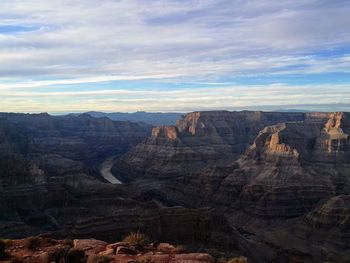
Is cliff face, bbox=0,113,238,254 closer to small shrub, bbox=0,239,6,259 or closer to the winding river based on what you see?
the winding river

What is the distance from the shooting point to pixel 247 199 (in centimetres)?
8550

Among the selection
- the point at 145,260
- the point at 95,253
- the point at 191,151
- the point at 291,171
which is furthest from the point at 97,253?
the point at 191,151

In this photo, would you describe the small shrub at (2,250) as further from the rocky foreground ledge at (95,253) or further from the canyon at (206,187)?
the canyon at (206,187)

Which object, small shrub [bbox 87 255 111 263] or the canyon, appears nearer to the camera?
small shrub [bbox 87 255 111 263]

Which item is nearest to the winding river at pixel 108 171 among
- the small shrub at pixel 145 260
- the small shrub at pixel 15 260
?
the small shrub at pixel 15 260

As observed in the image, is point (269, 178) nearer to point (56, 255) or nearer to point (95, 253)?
point (95, 253)

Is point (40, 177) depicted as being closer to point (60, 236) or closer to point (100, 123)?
point (60, 236)

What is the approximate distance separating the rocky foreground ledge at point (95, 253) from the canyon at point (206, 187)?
961 inches

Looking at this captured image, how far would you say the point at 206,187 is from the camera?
9462 cm

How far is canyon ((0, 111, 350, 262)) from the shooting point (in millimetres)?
55031

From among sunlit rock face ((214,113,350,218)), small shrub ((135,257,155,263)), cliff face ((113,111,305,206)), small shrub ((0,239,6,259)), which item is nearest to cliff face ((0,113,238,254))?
sunlit rock face ((214,113,350,218))

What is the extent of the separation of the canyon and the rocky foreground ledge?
24420 millimetres

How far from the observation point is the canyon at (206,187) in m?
55.0

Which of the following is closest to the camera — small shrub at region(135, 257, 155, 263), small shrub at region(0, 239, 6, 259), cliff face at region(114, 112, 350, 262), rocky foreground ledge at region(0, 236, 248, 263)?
small shrub at region(135, 257, 155, 263)
